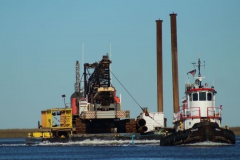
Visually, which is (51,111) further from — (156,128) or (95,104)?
(156,128)

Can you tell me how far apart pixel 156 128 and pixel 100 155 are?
33.8 metres

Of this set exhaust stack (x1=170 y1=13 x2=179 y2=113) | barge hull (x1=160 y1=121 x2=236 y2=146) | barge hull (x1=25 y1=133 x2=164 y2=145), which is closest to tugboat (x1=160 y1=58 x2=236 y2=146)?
barge hull (x1=160 y1=121 x2=236 y2=146)

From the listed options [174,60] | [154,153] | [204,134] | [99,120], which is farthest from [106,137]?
[174,60]

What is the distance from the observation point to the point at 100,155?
3853 inches

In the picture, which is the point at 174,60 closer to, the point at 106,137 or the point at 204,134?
the point at 106,137

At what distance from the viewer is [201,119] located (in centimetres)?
9762

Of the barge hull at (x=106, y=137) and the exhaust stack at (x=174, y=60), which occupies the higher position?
the exhaust stack at (x=174, y=60)

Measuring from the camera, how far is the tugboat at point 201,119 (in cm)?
9638

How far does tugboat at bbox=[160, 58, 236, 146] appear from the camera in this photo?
96.4m

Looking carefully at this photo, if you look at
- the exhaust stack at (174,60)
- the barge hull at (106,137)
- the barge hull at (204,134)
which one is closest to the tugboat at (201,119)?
the barge hull at (204,134)

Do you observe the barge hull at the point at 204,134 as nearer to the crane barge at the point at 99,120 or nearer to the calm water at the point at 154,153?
the calm water at the point at 154,153

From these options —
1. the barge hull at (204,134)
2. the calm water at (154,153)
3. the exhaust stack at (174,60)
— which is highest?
the exhaust stack at (174,60)

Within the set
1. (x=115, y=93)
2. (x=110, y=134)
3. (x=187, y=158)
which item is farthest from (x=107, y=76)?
(x=187, y=158)

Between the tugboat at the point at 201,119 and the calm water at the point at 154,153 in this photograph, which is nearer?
the calm water at the point at 154,153
